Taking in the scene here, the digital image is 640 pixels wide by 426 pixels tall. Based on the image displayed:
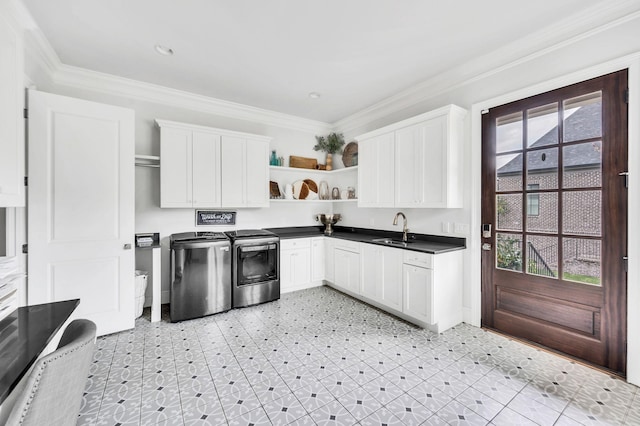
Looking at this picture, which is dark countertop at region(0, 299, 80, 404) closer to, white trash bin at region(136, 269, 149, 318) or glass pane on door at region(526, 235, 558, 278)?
white trash bin at region(136, 269, 149, 318)

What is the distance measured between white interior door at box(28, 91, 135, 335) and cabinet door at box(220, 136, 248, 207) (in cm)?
110

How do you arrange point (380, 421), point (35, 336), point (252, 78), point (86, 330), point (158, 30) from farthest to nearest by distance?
point (252, 78) < point (158, 30) < point (380, 421) < point (35, 336) < point (86, 330)

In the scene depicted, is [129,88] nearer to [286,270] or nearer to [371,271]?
[286,270]

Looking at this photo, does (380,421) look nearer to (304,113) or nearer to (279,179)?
(279,179)

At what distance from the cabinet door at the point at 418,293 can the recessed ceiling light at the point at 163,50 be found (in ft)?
10.8

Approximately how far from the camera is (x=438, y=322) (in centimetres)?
283

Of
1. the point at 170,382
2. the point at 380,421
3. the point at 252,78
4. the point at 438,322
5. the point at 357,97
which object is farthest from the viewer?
the point at 357,97

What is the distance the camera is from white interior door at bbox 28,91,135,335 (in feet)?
8.12

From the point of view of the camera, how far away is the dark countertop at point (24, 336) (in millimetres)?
898

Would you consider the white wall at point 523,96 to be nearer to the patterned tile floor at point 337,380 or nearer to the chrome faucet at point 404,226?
the chrome faucet at point 404,226

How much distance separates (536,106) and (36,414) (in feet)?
12.1

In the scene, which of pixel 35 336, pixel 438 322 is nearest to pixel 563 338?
pixel 438 322

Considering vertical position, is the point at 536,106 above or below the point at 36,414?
above

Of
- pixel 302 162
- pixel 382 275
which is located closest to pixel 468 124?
pixel 382 275
